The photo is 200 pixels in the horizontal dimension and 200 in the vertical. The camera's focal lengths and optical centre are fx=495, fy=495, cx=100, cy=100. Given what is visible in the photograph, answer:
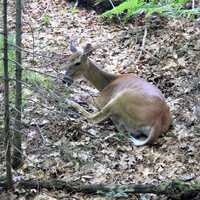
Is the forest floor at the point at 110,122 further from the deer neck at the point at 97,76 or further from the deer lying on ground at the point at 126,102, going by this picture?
the deer neck at the point at 97,76

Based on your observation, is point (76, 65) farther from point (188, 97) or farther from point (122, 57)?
point (188, 97)

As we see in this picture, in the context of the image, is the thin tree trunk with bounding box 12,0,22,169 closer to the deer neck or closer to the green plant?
the deer neck

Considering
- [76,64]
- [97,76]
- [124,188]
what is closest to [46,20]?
[76,64]

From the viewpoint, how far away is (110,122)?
8.49 meters

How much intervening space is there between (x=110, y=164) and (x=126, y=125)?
1493 millimetres

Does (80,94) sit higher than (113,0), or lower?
lower

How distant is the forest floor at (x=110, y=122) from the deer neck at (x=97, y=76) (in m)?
0.30

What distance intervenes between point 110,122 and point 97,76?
4.07 ft

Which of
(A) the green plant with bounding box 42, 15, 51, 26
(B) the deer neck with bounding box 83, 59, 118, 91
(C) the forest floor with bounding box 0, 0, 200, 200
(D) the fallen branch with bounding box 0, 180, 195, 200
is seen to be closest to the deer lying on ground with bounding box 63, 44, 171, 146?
(B) the deer neck with bounding box 83, 59, 118, 91

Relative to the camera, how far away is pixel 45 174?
6.54 metres

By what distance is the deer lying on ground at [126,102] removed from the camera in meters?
7.55

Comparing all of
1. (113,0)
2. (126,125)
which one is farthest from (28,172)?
(113,0)

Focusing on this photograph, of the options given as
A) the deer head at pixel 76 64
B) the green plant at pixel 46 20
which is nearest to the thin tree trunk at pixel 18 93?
the deer head at pixel 76 64

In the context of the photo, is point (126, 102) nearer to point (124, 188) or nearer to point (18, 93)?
point (18, 93)
